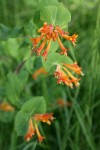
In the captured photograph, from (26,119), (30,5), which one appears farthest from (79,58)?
(30,5)

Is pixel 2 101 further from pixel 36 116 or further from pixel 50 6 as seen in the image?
pixel 50 6

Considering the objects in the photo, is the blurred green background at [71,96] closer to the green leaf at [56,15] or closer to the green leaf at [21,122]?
the green leaf at [21,122]

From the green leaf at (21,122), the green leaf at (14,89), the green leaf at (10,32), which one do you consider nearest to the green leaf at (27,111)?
the green leaf at (21,122)

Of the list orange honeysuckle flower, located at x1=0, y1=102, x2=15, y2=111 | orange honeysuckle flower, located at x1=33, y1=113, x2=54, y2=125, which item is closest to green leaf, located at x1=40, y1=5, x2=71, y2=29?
orange honeysuckle flower, located at x1=33, y1=113, x2=54, y2=125

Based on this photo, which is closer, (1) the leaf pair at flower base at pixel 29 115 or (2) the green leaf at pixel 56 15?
(2) the green leaf at pixel 56 15

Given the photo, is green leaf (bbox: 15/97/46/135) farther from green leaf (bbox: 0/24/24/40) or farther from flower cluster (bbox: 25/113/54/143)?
green leaf (bbox: 0/24/24/40)

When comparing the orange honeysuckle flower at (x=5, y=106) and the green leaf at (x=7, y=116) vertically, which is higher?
the orange honeysuckle flower at (x=5, y=106)
